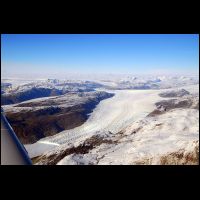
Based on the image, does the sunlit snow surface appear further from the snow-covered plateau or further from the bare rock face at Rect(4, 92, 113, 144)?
the bare rock face at Rect(4, 92, 113, 144)

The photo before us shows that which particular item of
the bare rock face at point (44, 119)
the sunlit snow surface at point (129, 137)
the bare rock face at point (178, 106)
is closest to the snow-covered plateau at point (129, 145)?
the sunlit snow surface at point (129, 137)

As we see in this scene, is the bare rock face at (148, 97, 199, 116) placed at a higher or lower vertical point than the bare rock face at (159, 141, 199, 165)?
higher

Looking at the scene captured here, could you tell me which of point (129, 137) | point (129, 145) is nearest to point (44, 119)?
point (129, 137)

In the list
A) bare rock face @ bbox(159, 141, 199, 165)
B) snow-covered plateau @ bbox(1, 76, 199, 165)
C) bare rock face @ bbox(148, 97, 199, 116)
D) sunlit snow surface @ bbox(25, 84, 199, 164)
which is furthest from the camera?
bare rock face @ bbox(148, 97, 199, 116)

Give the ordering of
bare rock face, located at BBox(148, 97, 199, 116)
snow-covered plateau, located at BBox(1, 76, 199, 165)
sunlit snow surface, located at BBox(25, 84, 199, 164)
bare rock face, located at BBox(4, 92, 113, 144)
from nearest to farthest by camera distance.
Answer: snow-covered plateau, located at BBox(1, 76, 199, 165)
sunlit snow surface, located at BBox(25, 84, 199, 164)
bare rock face, located at BBox(4, 92, 113, 144)
bare rock face, located at BBox(148, 97, 199, 116)

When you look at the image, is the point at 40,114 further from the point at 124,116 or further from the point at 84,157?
the point at 84,157

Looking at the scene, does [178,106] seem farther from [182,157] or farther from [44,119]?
[182,157]

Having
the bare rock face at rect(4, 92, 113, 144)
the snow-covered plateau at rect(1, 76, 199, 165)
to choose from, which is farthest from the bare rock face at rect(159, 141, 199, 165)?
the bare rock face at rect(4, 92, 113, 144)
